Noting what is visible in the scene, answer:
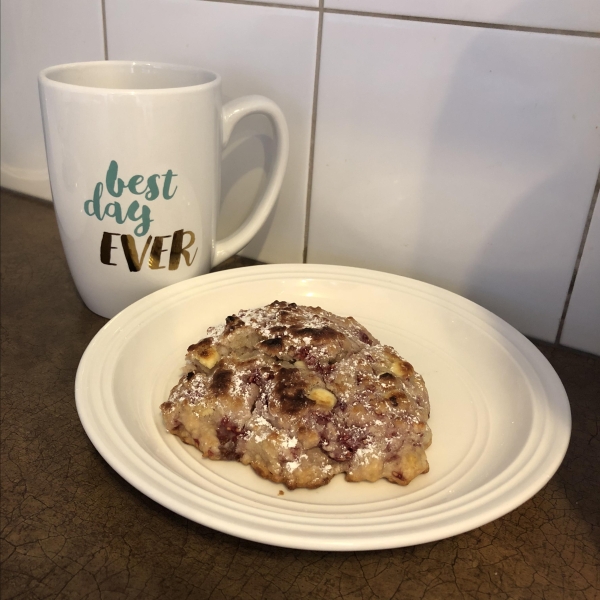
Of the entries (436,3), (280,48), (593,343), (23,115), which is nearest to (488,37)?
(436,3)

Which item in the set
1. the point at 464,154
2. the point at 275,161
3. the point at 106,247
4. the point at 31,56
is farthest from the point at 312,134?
the point at 31,56

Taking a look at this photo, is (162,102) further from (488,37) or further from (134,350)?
(488,37)

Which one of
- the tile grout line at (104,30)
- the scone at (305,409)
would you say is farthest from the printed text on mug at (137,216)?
the tile grout line at (104,30)

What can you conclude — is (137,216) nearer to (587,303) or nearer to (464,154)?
(464,154)

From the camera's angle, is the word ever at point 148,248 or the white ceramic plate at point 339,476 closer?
the white ceramic plate at point 339,476

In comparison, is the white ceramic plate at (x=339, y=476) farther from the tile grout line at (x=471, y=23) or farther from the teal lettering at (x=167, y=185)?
the tile grout line at (x=471, y=23)
